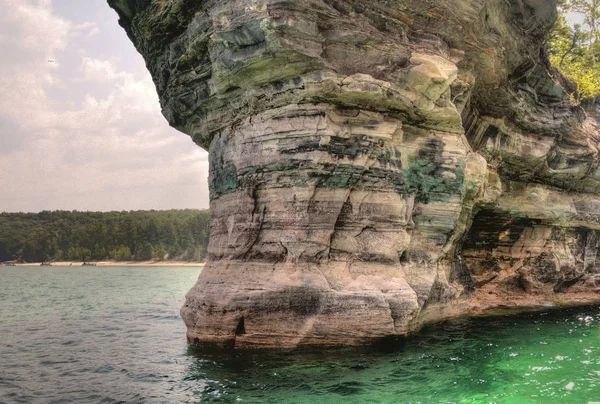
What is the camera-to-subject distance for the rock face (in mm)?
10375

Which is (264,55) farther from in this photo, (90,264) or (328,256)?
(90,264)

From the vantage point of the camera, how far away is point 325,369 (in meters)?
8.92

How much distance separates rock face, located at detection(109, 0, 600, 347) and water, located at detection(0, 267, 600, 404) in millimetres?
723

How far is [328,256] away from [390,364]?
2.79 meters

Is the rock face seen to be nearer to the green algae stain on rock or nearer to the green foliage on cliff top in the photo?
the green algae stain on rock

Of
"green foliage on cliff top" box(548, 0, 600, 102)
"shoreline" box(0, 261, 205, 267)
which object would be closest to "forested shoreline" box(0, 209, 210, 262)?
"shoreline" box(0, 261, 205, 267)

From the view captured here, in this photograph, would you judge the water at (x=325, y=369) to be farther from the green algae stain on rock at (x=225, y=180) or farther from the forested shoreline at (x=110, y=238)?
the forested shoreline at (x=110, y=238)

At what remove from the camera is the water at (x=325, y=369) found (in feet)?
25.9

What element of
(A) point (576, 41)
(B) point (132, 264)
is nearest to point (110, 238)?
(B) point (132, 264)

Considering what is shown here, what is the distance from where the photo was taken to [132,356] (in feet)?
37.2

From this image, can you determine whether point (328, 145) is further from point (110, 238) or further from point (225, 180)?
point (110, 238)

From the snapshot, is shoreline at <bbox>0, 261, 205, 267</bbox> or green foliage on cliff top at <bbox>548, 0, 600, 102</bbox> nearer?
green foliage on cliff top at <bbox>548, 0, 600, 102</bbox>

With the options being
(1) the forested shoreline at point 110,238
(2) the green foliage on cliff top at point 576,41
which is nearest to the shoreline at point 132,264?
(1) the forested shoreline at point 110,238

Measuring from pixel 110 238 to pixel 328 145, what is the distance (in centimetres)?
9355
